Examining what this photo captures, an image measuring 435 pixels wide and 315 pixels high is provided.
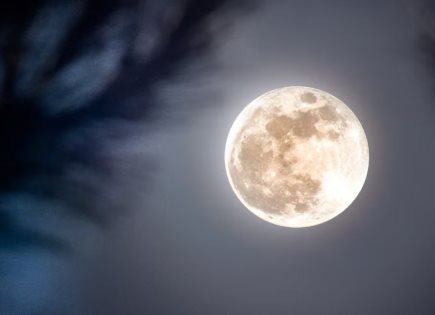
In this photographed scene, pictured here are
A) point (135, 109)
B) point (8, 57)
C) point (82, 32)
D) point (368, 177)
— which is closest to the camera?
point (8, 57)

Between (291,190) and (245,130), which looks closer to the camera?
(291,190)

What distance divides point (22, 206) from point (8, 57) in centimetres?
85

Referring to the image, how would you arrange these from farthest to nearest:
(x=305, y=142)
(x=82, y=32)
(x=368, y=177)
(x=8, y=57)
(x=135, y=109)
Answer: (x=368, y=177), (x=135, y=109), (x=305, y=142), (x=82, y=32), (x=8, y=57)

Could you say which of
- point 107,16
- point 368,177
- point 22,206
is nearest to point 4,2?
point 107,16

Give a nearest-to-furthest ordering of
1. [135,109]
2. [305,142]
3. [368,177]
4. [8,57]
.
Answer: [8,57] < [305,142] < [135,109] < [368,177]

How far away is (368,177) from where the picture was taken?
3041 mm

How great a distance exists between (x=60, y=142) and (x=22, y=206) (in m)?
0.43

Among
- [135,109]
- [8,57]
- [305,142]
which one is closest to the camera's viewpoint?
[8,57]

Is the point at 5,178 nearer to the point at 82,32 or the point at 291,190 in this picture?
the point at 82,32

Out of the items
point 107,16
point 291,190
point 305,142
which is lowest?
point 291,190

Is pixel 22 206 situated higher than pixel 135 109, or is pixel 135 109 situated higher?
pixel 135 109

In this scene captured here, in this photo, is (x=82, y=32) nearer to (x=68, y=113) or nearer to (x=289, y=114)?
(x=68, y=113)

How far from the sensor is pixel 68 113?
7.47 feet

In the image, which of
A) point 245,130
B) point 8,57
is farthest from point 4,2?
point 245,130
